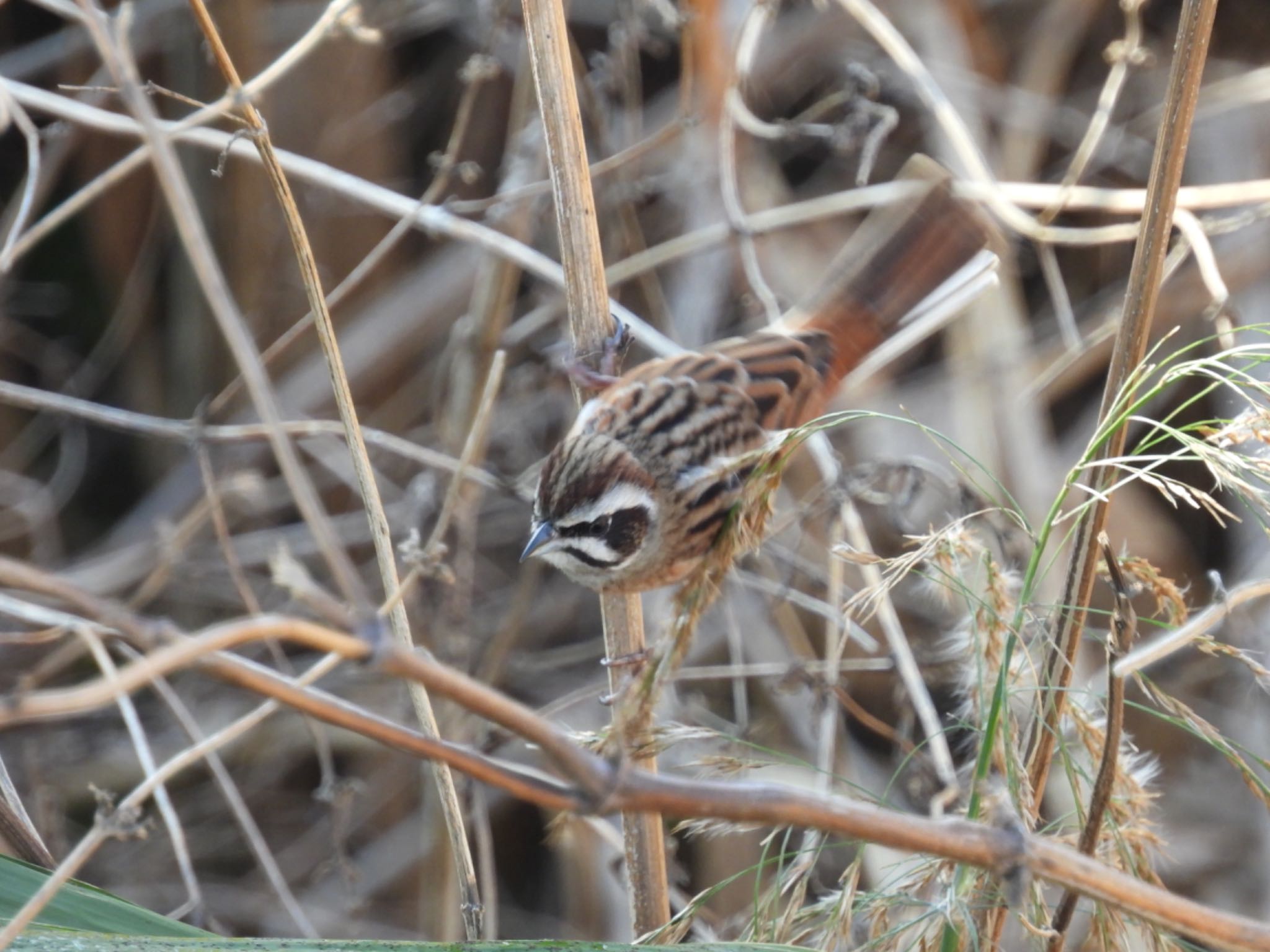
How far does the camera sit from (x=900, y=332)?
253cm

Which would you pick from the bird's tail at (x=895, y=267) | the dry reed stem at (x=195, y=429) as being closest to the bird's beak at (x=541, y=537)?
the dry reed stem at (x=195, y=429)

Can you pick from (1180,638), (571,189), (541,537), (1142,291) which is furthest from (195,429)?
(1180,638)

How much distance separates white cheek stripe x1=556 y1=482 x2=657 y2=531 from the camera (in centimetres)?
205

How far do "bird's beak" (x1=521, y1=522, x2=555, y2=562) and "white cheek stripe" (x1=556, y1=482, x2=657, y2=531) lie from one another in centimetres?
2

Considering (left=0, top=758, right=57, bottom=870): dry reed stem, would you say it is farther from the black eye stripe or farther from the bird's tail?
the bird's tail

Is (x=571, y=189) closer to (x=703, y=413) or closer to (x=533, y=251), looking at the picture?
(x=703, y=413)

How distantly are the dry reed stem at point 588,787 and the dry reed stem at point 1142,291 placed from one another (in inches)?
12.9

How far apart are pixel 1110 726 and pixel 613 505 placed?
1012 millimetres

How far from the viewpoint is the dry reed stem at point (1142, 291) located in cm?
134

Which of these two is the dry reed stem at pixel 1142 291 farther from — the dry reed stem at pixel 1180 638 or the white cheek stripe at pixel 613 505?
the white cheek stripe at pixel 613 505

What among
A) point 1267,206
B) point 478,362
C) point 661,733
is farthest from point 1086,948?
point 478,362

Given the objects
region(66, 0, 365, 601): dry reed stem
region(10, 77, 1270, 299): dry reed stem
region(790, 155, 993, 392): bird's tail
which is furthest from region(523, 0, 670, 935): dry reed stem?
region(66, 0, 365, 601): dry reed stem

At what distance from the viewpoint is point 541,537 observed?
2.07 m

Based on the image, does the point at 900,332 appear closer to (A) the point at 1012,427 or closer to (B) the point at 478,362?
(A) the point at 1012,427
